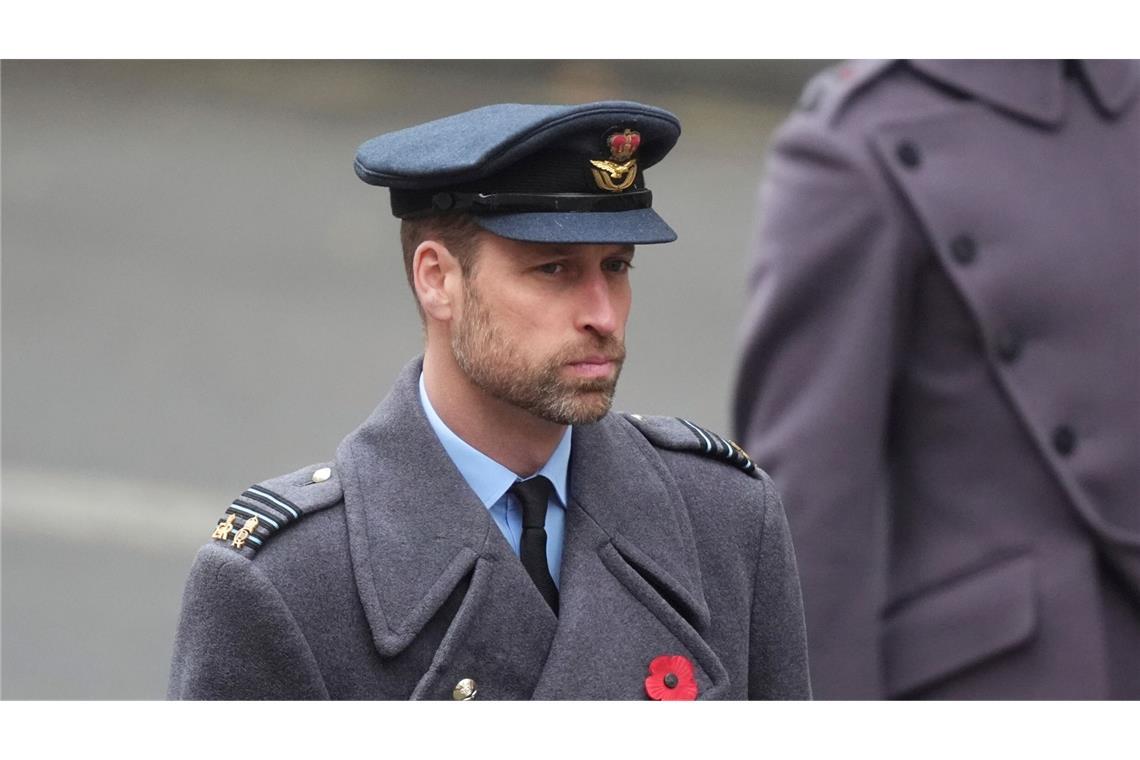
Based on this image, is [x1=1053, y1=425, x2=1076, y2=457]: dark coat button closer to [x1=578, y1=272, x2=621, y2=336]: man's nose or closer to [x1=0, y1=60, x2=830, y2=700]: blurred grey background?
[x1=578, y1=272, x2=621, y2=336]: man's nose

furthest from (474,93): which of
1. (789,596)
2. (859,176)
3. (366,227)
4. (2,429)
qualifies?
(789,596)

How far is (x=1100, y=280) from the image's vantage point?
13.5ft

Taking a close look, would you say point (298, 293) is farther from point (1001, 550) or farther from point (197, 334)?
point (1001, 550)

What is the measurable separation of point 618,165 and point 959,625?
1716 mm

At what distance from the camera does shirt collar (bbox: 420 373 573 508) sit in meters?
2.84

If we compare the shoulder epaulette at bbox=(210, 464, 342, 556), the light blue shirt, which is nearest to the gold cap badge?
the light blue shirt

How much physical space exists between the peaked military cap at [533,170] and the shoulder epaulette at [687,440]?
416 mm

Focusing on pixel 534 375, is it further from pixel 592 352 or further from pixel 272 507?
pixel 272 507

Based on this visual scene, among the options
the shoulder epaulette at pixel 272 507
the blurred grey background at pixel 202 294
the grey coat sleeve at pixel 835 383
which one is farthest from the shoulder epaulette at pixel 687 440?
the blurred grey background at pixel 202 294

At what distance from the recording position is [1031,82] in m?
4.25

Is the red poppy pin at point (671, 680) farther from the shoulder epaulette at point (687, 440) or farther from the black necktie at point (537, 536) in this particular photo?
the shoulder epaulette at point (687, 440)

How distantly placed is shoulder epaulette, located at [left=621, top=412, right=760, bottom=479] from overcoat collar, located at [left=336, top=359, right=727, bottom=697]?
17cm

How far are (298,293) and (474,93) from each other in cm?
146

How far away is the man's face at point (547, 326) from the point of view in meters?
2.66
